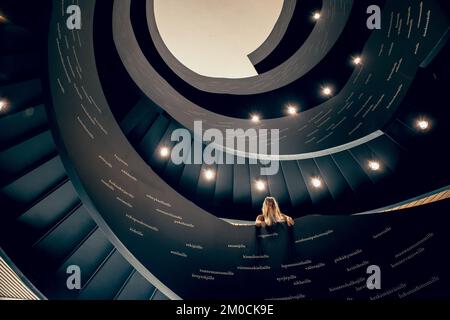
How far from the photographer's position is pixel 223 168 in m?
6.45

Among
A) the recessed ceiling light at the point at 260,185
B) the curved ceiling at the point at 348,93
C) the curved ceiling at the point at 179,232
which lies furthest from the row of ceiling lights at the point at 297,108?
the curved ceiling at the point at 179,232

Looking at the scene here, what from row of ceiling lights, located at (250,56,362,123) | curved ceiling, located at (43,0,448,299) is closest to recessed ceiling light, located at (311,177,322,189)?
row of ceiling lights, located at (250,56,362,123)

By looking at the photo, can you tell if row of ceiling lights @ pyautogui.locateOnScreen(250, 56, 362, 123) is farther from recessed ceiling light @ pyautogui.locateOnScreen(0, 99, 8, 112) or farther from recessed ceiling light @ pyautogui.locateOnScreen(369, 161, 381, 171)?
recessed ceiling light @ pyautogui.locateOnScreen(0, 99, 8, 112)

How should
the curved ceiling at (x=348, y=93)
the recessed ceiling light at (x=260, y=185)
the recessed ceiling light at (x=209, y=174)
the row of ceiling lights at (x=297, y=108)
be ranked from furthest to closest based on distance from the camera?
the row of ceiling lights at (x=297, y=108) → the recessed ceiling light at (x=260, y=185) → the recessed ceiling light at (x=209, y=174) → the curved ceiling at (x=348, y=93)

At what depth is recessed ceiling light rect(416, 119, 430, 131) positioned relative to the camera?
5.24 m

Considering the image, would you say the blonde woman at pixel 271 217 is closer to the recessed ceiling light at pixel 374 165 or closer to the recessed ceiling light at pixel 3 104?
the recessed ceiling light at pixel 374 165

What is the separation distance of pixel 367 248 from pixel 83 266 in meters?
3.71

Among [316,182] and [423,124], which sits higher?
[423,124]

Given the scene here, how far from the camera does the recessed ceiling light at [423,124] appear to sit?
5.24 m

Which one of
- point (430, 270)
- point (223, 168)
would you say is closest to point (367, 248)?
point (430, 270)

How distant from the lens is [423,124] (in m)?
5.27

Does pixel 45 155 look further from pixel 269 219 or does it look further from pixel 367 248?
pixel 367 248

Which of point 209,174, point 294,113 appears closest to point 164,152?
point 209,174

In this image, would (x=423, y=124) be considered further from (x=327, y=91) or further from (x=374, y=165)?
(x=327, y=91)
